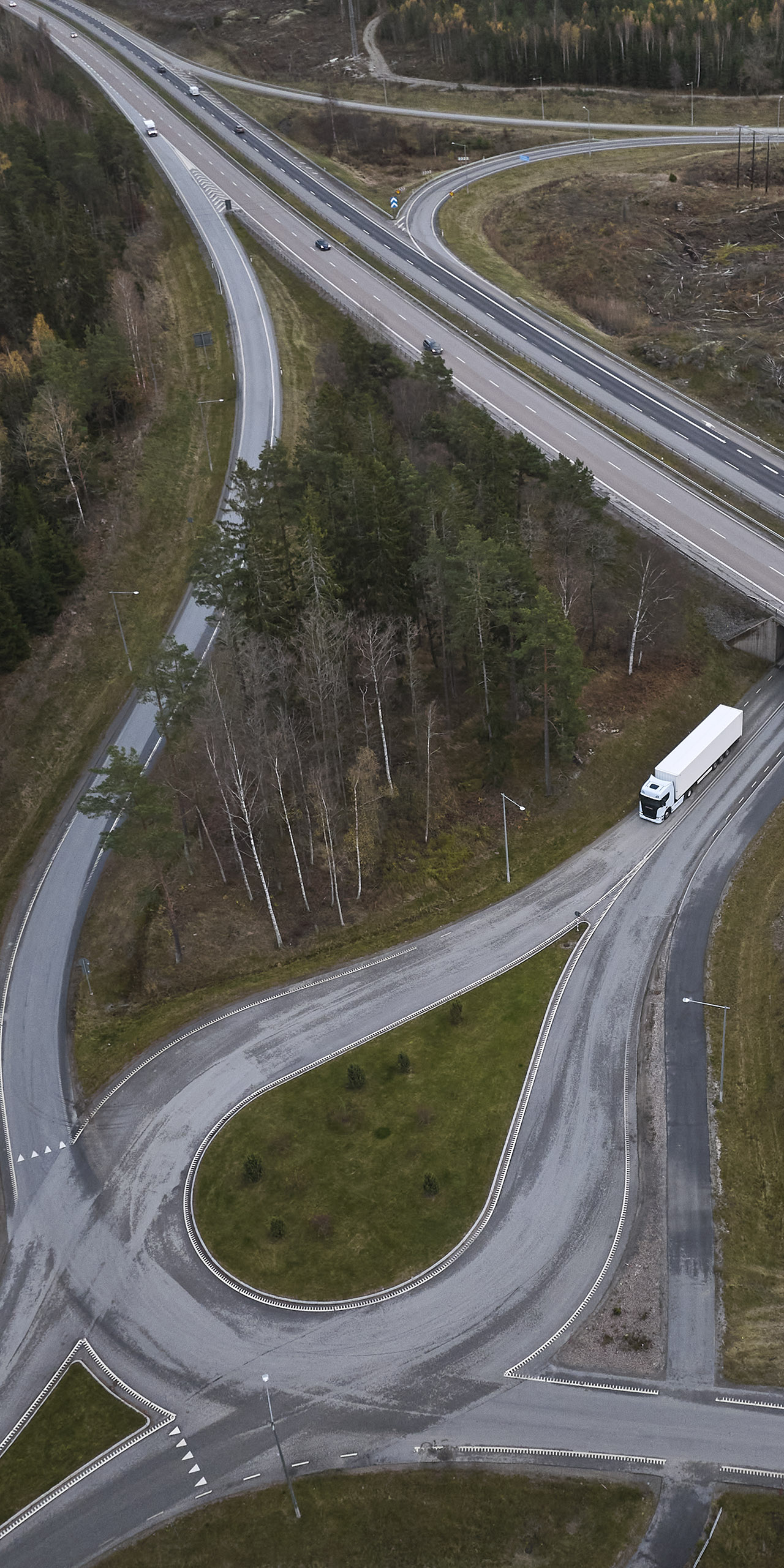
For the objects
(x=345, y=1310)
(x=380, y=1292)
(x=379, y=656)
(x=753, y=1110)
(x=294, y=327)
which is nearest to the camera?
(x=345, y=1310)

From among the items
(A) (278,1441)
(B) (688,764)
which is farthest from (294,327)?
(A) (278,1441)

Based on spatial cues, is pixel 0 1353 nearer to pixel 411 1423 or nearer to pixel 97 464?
pixel 411 1423

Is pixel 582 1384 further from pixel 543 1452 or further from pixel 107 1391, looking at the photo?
pixel 107 1391

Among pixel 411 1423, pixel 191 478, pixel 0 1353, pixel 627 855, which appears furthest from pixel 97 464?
pixel 411 1423

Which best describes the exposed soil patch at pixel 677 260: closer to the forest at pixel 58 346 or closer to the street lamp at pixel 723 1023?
the forest at pixel 58 346

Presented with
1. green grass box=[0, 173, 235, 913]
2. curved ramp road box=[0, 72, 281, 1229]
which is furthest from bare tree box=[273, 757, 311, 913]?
green grass box=[0, 173, 235, 913]

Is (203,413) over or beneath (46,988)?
over

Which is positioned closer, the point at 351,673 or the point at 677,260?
the point at 351,673
